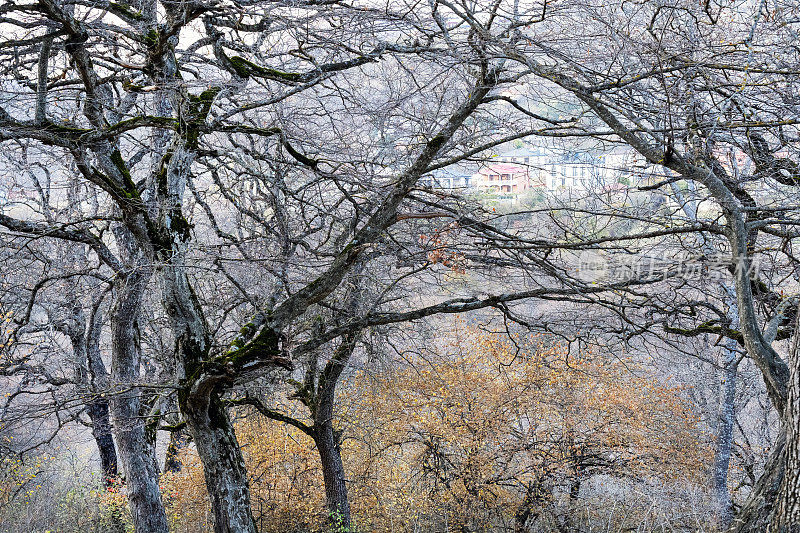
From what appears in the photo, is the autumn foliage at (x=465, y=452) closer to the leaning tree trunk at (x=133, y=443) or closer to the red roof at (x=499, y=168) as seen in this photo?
the leaning tree trunk at (x=133, y=443)

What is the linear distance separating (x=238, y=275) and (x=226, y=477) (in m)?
3.16

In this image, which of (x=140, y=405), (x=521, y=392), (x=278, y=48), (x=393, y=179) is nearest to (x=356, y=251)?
(x=393, y=179)

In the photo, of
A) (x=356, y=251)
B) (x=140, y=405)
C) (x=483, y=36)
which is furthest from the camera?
(x=140, y=405)

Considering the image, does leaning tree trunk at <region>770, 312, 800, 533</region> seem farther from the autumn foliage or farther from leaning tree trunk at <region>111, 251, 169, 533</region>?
the autumn foliage

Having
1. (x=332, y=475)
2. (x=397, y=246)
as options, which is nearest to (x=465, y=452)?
(x=332, y=475)

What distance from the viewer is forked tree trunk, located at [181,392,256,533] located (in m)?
4.56

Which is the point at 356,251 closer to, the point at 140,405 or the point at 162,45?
the point at 162,45

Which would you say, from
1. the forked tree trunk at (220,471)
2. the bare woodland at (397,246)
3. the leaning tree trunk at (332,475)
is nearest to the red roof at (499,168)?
the bare woodland at (397,246)

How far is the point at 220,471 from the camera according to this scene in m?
4.61

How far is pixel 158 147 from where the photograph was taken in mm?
6520

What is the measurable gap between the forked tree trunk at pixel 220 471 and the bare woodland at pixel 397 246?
0.02 meters

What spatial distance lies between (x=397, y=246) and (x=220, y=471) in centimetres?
247

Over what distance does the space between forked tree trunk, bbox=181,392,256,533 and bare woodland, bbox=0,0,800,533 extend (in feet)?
0.07

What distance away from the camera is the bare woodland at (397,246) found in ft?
12.4
